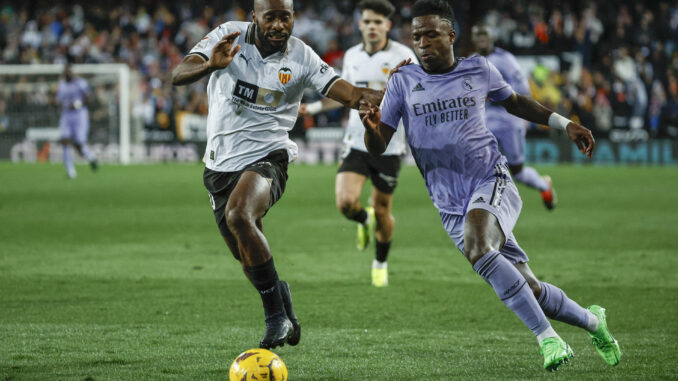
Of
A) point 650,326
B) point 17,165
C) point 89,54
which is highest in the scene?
point 650,326

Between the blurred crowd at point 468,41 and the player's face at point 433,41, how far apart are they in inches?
855

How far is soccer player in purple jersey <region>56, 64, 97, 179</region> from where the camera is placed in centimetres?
2222

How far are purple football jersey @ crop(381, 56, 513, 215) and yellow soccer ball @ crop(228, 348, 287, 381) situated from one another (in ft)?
4.77

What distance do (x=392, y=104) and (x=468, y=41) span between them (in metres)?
27.3

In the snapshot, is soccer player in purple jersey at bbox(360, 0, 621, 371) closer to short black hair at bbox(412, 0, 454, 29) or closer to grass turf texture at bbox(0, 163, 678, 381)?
short black hair at bbox(412, 0, 454, 29)

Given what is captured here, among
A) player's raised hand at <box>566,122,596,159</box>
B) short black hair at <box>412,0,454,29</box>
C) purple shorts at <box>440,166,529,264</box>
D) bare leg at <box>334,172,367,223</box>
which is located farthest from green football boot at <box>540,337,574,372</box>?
bare leg at <box>334,172,367,223</box>

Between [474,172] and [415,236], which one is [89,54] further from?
[474,172]

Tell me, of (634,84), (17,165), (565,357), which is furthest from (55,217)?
(634,84)

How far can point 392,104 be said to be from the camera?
5574mm

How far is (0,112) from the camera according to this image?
90.1 ft

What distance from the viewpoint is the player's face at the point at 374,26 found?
895cm

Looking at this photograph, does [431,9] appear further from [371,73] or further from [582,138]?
[371,73]

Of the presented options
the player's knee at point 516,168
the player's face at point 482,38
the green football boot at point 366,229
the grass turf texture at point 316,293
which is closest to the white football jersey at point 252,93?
the grass turf texture at point 316,293

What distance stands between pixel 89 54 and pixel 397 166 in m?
25.9
